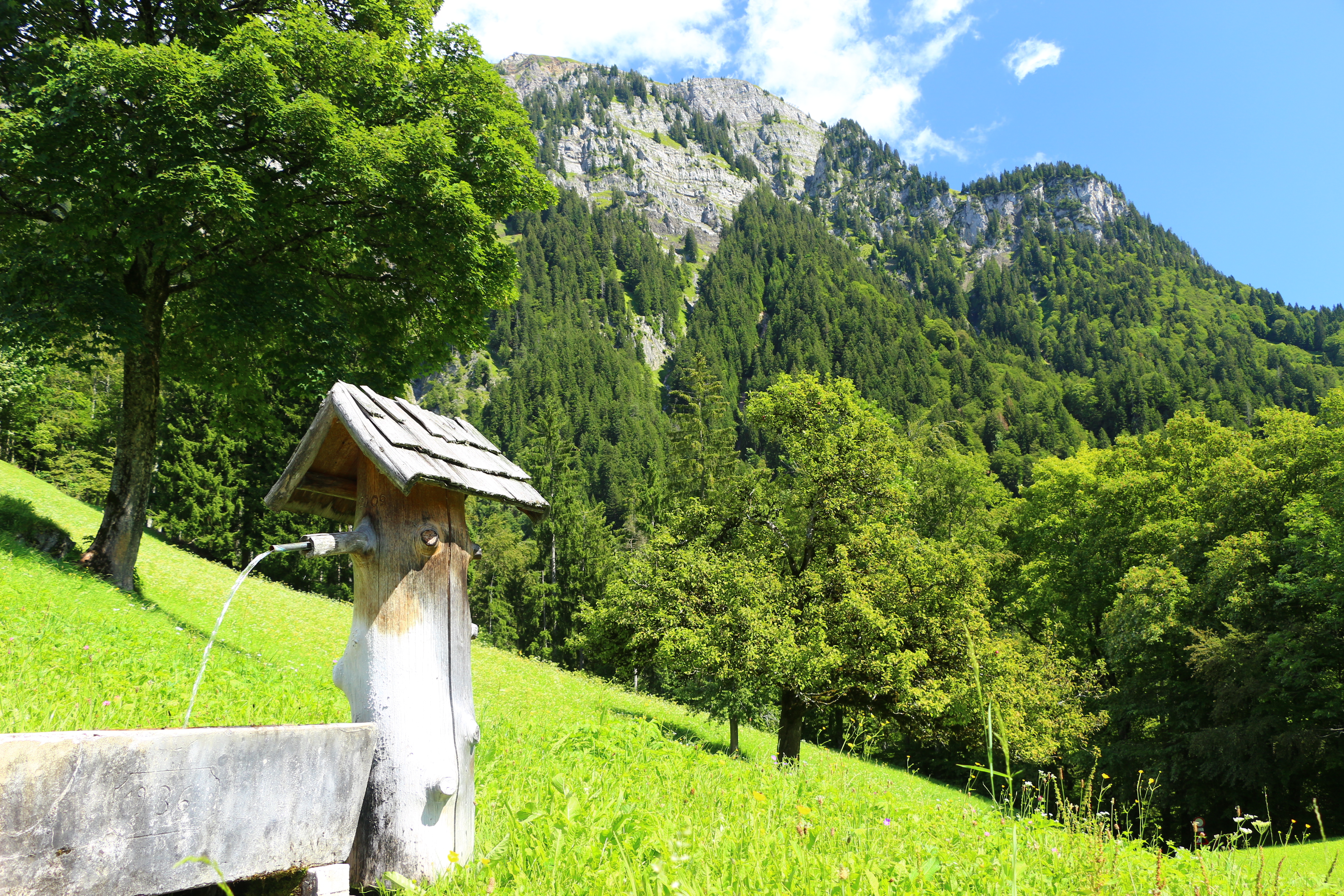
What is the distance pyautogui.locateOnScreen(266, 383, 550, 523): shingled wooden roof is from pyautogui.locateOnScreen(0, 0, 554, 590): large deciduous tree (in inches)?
276

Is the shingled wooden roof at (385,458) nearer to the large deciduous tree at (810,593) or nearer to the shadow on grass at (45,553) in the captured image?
the shadow on grass at (45,553)

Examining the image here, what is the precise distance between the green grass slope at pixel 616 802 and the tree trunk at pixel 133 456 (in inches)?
26.5

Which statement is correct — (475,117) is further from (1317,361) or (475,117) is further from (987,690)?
(1317,361)

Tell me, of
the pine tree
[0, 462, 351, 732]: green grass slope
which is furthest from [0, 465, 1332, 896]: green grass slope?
the pine tree

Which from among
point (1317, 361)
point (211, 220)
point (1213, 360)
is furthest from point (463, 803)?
point (1317, 361)

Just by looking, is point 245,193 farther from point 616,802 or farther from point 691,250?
point 691,250

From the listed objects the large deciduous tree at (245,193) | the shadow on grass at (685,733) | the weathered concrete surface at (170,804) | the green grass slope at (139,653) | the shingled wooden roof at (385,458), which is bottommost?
the shadow on grass at (685,733)

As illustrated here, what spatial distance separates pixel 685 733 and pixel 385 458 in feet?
49.3

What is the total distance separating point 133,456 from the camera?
10641mm

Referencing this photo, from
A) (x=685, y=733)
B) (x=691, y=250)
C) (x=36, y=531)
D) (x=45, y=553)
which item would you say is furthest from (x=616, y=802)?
(x=691, y=250)

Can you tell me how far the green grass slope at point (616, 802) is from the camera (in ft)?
9.91

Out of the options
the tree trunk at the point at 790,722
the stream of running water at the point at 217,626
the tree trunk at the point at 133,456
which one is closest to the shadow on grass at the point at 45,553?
the tree trunk at the point at 133,456

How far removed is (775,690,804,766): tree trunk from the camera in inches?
637

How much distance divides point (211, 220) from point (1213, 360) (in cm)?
13933
